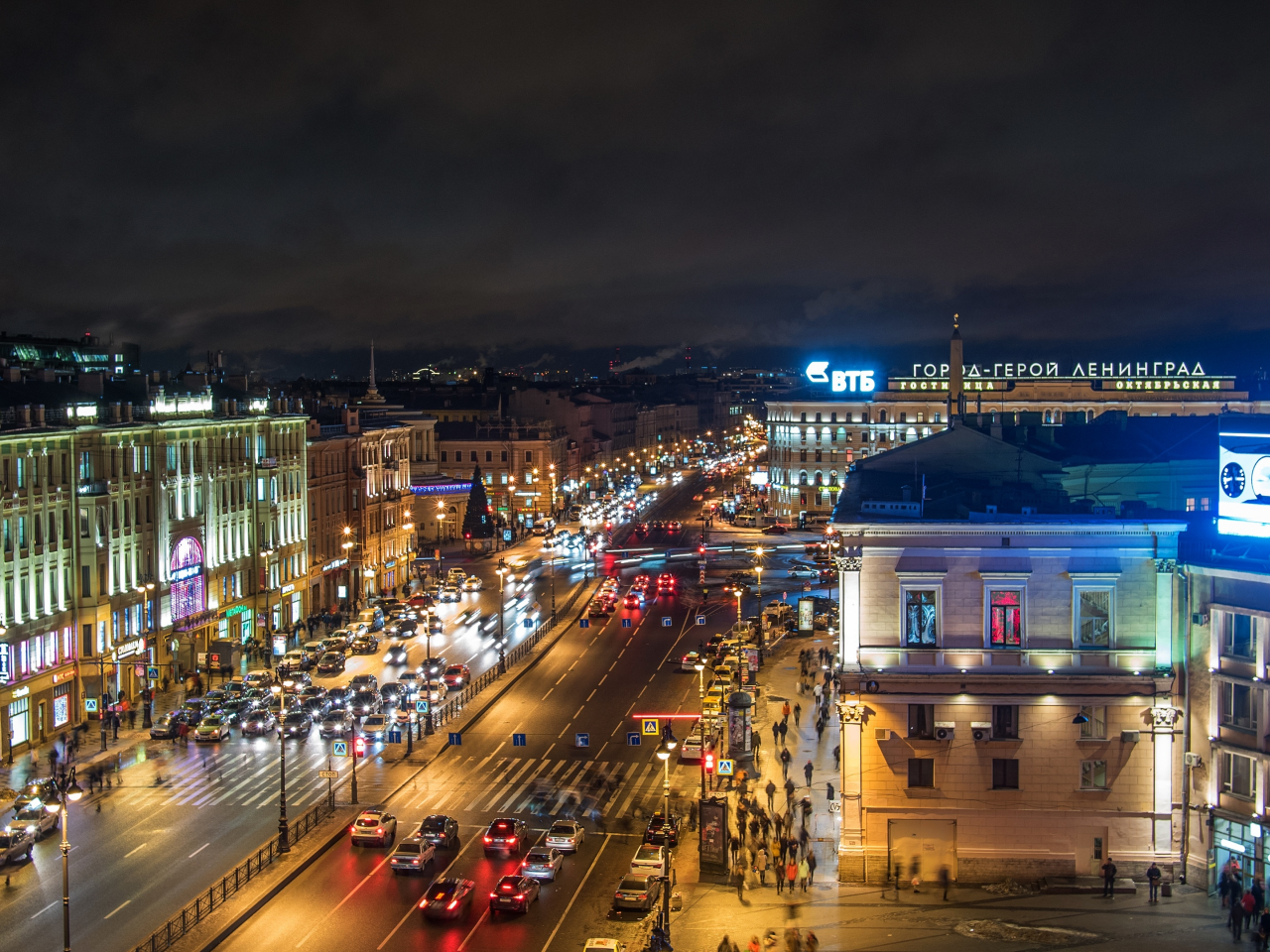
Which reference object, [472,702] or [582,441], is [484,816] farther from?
[582,441]

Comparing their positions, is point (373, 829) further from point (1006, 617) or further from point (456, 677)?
point (456, 677)

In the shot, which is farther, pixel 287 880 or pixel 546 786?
pixel 546 786

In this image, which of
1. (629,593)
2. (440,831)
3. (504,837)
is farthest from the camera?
(629,593)

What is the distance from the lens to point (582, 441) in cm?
19812

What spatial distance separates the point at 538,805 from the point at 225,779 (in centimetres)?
1299

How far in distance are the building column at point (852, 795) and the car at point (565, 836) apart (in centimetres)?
863

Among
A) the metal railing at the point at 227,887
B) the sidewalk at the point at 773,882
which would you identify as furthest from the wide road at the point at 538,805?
the sidewalk at the point at 773,882

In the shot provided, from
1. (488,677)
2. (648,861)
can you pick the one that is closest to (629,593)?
(488,677)

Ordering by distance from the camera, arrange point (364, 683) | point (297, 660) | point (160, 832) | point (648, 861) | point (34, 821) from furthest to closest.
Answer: point (297, 660) < point (364, 683) < point (160, 832) < point (34, 821) < point (648, 861)

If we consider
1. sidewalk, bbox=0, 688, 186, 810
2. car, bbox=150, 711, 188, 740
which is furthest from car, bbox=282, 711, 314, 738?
sidewalk, bbox=0, 688, 186, 810

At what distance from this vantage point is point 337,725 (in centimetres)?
5875

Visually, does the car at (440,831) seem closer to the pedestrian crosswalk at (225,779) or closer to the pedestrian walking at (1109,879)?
the pedestrian crosswalk at (225,779)

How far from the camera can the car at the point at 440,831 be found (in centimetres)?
4156

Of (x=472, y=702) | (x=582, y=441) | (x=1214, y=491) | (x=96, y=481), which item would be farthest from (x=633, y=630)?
(x=582, y=441)
